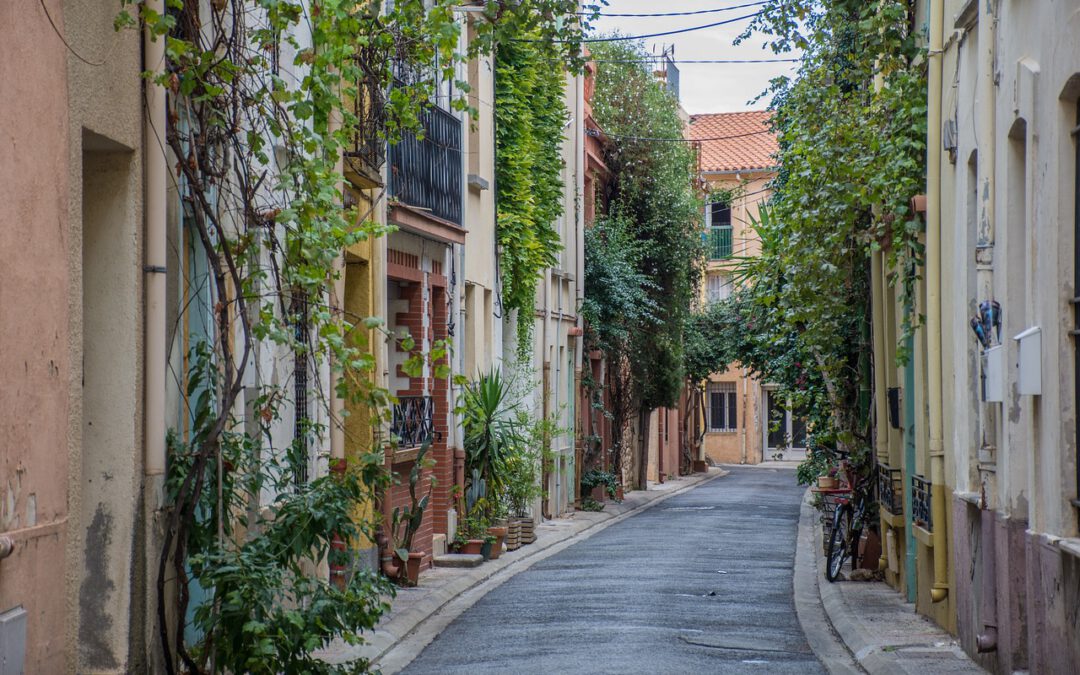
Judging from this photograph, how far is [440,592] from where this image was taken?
50.6 feet

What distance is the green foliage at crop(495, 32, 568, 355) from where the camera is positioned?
22.1 m

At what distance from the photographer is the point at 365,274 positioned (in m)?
15.3

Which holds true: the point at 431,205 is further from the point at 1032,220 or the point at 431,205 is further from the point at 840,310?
the point at 1032,220

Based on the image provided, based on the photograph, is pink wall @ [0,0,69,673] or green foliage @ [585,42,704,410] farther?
green foliage @ [585,42,704,410]

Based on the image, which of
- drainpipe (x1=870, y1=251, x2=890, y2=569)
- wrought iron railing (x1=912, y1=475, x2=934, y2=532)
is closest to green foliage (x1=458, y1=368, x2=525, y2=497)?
drainpipe (x1=870, y1=251, x2=890, y2=569)

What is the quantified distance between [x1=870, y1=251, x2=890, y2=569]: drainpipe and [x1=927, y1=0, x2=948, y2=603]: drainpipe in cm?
350

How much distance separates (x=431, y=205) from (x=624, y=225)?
14.5 m

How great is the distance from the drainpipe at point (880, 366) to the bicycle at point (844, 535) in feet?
0.91

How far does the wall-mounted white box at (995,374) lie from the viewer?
9.45 m

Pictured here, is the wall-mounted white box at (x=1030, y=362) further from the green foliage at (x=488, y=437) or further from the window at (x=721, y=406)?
the window at (x=721, y=406)

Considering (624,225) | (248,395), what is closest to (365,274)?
(248,395)

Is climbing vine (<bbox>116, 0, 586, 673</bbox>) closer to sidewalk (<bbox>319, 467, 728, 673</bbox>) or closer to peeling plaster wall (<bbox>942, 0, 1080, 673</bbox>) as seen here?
sidewalk (<bbox>319, 467, 728, 673</bbox>)

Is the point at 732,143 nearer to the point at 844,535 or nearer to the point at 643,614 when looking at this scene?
the point at 844,535

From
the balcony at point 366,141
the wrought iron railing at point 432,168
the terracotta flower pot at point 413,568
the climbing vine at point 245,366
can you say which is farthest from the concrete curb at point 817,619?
the wrought iron railing at point 432,168
